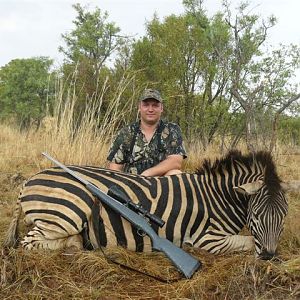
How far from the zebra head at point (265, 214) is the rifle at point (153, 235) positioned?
1.34 ft

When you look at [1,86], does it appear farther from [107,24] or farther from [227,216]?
[227,216]

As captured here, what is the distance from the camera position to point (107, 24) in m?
17.1

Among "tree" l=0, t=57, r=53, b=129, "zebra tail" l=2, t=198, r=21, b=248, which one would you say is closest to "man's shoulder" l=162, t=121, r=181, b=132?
"zebra tail" l=2, t=198, r=21, b=248

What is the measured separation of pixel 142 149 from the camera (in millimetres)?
4000

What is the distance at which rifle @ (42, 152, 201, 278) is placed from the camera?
7.72 ft

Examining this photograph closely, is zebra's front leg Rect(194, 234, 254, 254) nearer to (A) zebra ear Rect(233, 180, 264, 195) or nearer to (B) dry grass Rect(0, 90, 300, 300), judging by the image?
(B) dry grass Rect(0, 90, 300, 300)

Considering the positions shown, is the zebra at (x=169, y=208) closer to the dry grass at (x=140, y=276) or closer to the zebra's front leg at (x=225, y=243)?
the zebra's front leg at (x=225, y=243)

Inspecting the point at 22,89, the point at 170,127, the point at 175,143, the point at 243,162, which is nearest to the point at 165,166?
the point at 175,143

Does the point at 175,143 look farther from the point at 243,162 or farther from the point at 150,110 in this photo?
the point at 243,162

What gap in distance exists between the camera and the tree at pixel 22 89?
1667 cm

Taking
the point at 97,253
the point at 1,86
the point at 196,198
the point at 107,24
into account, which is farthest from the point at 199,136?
the point at 1,86

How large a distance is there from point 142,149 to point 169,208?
1.25m

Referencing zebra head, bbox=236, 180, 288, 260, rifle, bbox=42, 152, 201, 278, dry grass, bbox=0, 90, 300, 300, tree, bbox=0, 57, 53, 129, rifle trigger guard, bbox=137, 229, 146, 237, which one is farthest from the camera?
tree, bbox=0, 57, 53, 129

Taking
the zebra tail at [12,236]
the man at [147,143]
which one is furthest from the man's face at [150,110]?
the zebra tail at [12,236]
